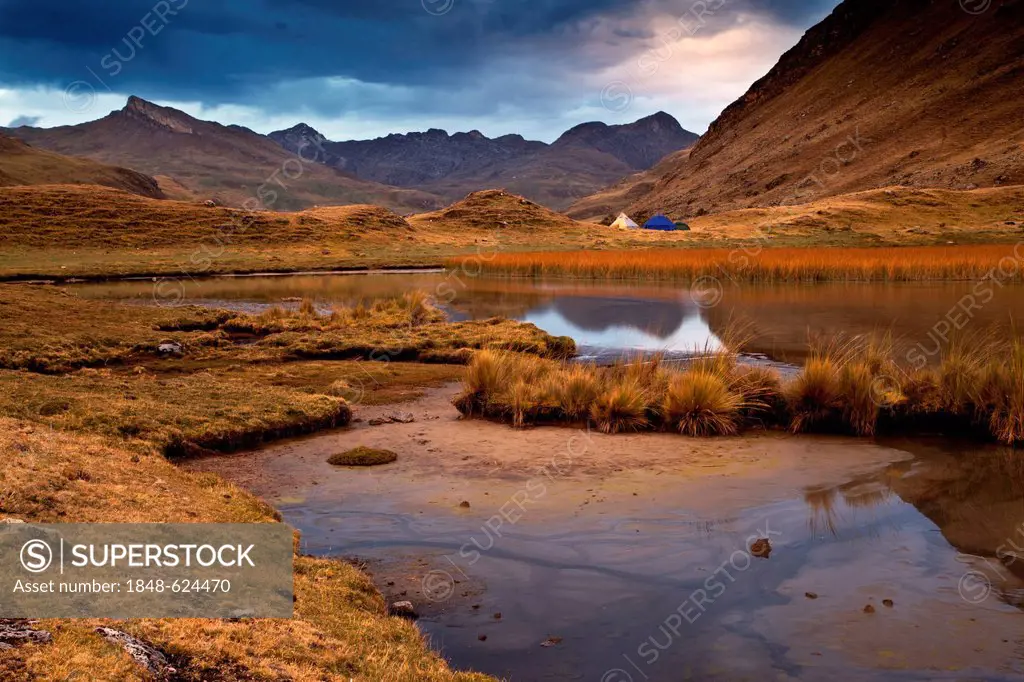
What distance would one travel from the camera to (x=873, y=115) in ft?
399

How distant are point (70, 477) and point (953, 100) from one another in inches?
4980

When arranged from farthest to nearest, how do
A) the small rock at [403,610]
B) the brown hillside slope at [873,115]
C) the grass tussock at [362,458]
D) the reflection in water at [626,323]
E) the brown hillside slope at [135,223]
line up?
the brown hillside slope at [873,115], the brown hillside slope at [135,223], the reflection in water at [626,323], the grass tussock at [362,458], the small rock at [403,610]

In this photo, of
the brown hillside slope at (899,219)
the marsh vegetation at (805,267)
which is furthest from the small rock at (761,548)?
the brown hillside slope at (899,219)

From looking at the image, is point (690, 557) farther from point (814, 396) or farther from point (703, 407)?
point (814, 396)

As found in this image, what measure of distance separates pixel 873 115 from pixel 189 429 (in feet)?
427

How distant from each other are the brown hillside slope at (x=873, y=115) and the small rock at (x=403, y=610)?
9398 cm

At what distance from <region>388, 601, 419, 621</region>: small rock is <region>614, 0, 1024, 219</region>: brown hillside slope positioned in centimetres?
9398

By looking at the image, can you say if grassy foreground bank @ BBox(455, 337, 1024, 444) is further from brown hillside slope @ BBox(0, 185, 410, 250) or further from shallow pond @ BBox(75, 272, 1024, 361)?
brown hillside slope @ BBox(0, 185, 410, 250)

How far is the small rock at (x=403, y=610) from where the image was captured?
18.9ft

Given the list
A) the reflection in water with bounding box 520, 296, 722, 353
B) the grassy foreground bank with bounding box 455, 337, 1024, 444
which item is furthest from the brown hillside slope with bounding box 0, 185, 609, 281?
the grassy foreground bank with bounding box 455, 337, 1024, 444

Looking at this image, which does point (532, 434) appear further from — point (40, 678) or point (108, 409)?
point (40, 678)

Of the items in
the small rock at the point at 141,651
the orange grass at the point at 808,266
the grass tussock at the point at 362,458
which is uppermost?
the orange grass at the point at 808,266

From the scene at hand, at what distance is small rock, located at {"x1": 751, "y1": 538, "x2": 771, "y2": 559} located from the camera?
22.4ft

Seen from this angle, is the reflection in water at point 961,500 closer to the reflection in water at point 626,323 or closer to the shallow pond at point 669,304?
the shallow pond at point 669,304
